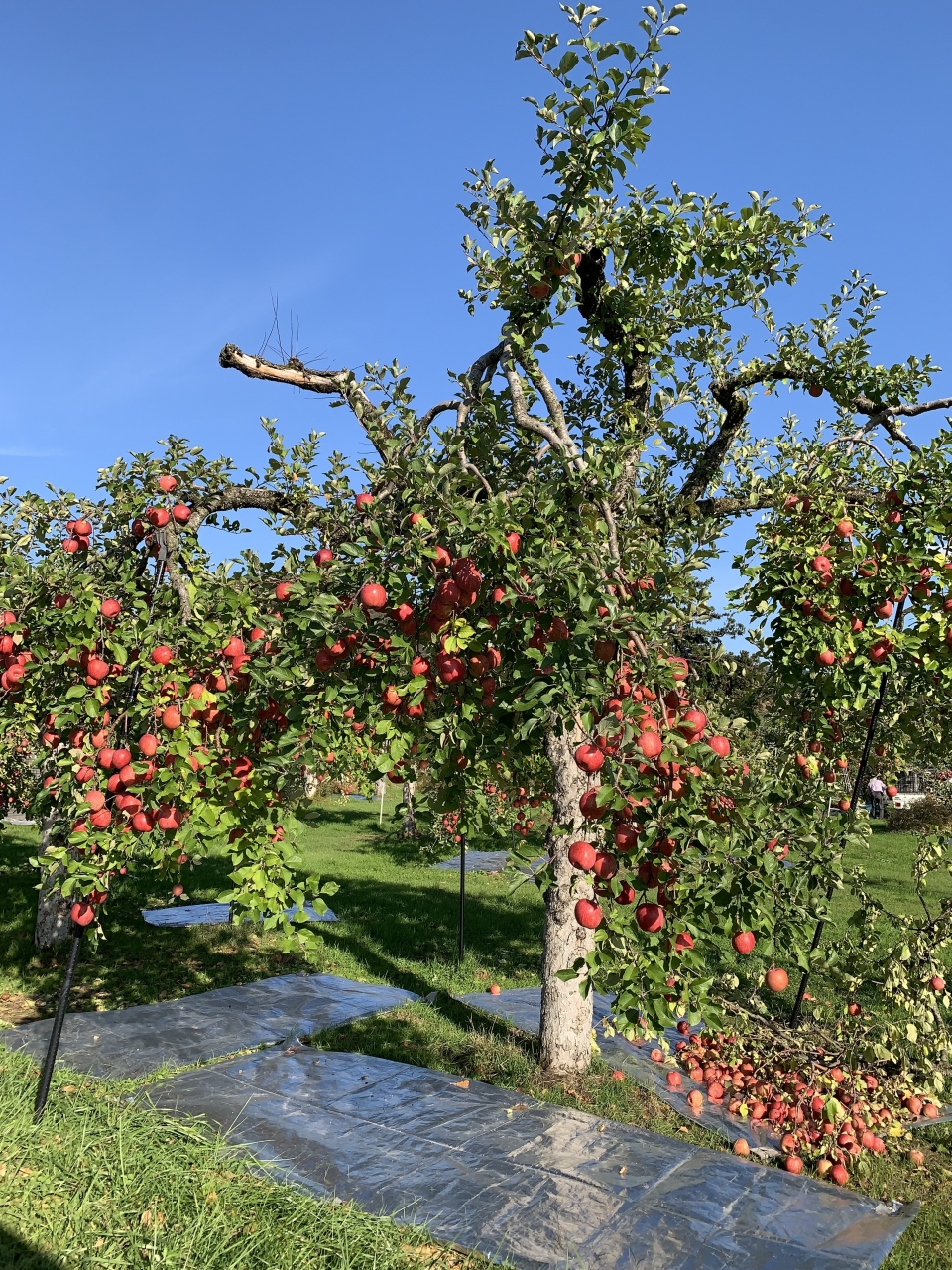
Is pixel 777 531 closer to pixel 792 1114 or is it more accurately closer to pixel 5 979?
pixel 792 1114

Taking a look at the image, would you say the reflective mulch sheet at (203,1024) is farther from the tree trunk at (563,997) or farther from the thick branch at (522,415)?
the thick branch at (522,415)

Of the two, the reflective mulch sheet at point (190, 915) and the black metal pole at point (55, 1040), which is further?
the reflective mulch sheet at point (190, 915)

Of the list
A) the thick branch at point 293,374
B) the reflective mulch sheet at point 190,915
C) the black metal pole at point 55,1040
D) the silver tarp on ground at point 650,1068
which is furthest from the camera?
the reflective mulch sheet at point 190,915

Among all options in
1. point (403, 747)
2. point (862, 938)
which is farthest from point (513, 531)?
point (862, 938)

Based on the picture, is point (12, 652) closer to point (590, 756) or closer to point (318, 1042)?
point (590, 756)

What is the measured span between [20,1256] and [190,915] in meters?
7.85

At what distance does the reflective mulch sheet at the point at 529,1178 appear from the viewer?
154 inches

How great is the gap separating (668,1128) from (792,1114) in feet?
2.69

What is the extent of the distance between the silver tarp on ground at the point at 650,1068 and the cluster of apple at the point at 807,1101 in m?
0.06

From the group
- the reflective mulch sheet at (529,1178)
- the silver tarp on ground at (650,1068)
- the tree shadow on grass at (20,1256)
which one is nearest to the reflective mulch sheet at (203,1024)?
the reflective mulch sheet at (529,1178)

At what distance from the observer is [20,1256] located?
3.61 m

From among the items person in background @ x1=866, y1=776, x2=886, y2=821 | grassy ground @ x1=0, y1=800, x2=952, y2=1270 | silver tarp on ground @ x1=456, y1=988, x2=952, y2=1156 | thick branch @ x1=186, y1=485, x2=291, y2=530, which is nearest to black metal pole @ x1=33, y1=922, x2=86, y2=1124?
grassy ground @ x1=0, y1=800, x2=952, y2=1270

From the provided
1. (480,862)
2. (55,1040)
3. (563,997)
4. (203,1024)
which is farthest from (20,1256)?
(480,862)

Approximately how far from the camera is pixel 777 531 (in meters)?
5.76
